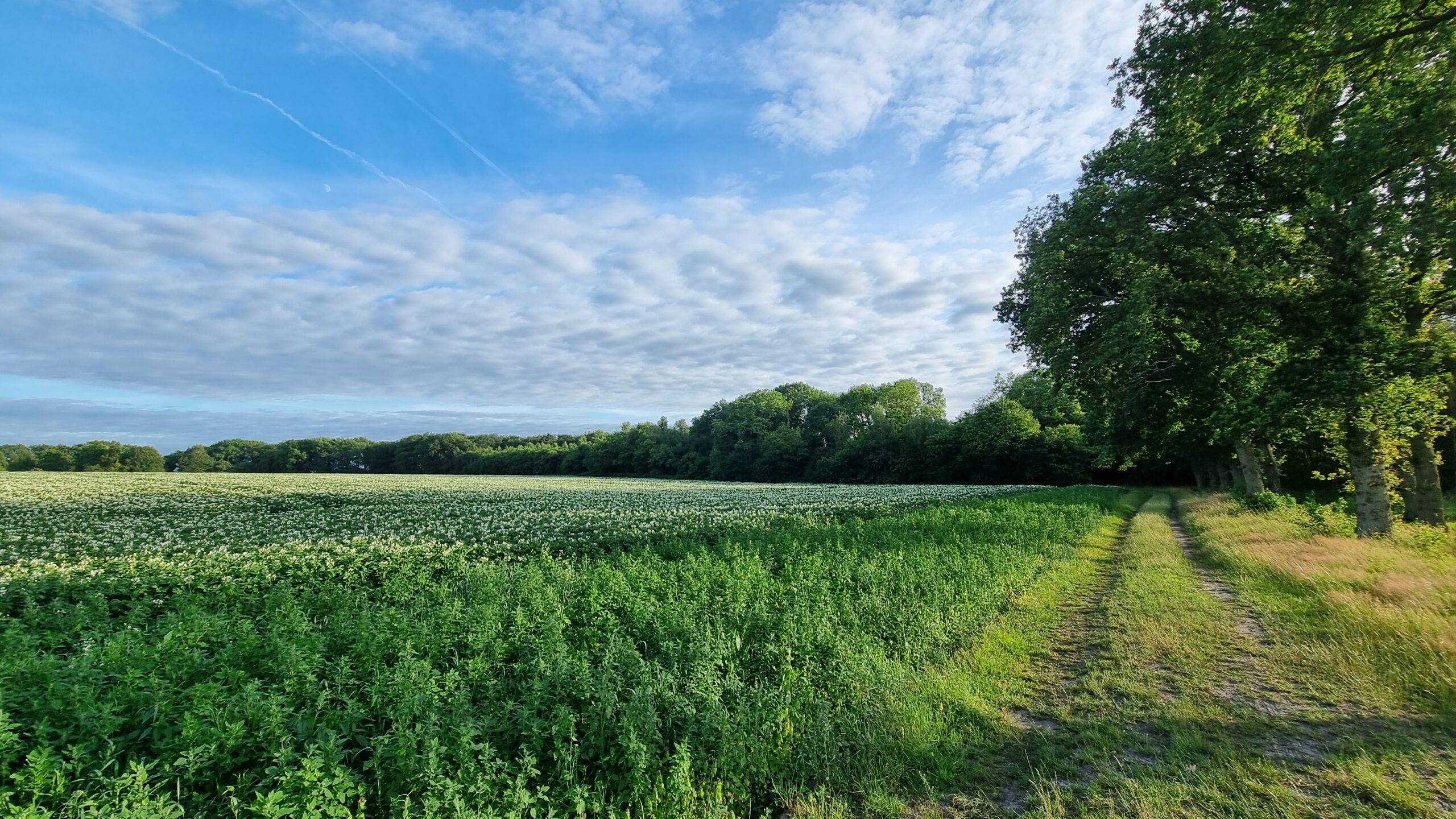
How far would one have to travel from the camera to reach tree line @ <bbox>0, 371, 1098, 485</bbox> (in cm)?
6794

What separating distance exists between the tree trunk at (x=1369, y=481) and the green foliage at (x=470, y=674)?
932cm

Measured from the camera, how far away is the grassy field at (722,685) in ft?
11.6

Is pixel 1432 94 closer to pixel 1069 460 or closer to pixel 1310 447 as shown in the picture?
pixel 1310 447

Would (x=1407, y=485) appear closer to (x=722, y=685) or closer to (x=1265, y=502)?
(x=1265, y=502)

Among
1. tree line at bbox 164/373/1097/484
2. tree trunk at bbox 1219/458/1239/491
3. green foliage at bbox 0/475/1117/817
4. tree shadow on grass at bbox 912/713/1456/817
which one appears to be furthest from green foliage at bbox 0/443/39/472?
tree trunk at bbox 1219/458/1239/491

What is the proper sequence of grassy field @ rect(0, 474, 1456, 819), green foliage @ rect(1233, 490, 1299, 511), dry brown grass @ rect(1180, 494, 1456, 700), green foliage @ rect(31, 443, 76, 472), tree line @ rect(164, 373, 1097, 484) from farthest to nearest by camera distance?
green foliage @ rect(31, 443, 76, 472) < tree line @ rect(164, 373, 1097, 484) < green foliage @ rect(1233, 490, 1299, 511) < dry brown grass @ rect(1180, 494, 1456, 700) < grassy field @ rect(0, 474, 1456, 819)

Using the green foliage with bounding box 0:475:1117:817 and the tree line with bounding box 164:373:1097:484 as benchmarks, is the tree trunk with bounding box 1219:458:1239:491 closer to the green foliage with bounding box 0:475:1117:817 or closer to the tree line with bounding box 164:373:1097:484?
the tree line with bounding box 164:373:1097:484

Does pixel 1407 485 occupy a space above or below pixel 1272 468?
above

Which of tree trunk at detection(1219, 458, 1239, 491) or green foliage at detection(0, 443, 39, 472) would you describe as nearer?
tree trunk at detection(1219, 458, 1239, 491)

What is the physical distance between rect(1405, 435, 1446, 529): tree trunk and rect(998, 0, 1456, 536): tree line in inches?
2.3

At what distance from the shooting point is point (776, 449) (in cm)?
8906

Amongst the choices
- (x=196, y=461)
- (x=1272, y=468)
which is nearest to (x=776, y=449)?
(x=1272, y=468)

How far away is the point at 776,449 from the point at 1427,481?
74.9 m

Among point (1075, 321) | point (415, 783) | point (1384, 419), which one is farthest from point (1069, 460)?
point (415, 783)
